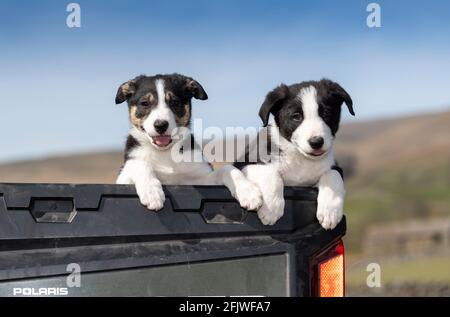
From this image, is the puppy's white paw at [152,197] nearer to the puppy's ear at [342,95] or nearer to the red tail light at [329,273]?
the red tail light at [329,273]

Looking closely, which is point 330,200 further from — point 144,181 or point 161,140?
point 161,140

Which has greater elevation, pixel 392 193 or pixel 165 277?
pixel 165 277

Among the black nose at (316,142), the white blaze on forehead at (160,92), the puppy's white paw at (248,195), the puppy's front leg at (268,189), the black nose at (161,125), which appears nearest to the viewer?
the puppy's front leg at (268,189)

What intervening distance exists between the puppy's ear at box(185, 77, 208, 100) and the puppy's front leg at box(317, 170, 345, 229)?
1.51 m

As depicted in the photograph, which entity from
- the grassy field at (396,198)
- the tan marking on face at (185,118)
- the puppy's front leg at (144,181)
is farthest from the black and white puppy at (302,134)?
the grassy field at (396,198)

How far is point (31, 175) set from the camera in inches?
1561

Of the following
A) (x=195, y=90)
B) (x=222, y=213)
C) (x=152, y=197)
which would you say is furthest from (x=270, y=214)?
(x=195, y=90)

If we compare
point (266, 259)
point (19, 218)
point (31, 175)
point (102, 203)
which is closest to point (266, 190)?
point (266, 259)

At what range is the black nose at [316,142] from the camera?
610cm

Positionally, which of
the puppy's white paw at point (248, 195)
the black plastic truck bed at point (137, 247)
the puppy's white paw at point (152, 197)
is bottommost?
the black plastic truck bed at point (137, 247)

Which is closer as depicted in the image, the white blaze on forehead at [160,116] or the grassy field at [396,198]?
the white blaze on forehead at [160,116]

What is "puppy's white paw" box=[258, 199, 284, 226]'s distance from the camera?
4730mm
